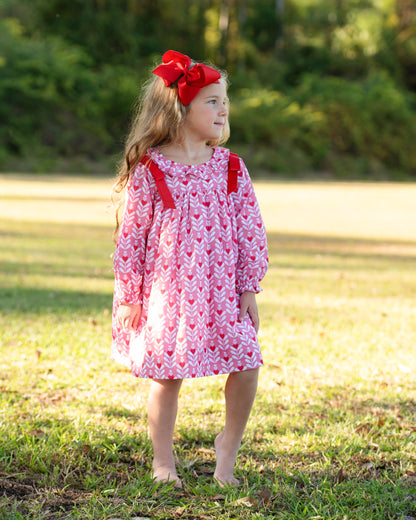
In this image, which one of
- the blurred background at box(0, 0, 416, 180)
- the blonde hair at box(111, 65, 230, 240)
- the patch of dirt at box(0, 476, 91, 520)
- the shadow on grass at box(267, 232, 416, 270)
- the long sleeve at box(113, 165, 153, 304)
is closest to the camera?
the patch of dirt at box(0, 476, 91, 520)

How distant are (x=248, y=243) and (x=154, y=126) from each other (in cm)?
62

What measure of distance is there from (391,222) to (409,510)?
557 inches

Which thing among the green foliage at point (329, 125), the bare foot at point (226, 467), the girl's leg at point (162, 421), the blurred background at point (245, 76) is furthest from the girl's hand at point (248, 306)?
the green foliage at point (329, 125)

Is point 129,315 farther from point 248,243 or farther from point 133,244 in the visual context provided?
point 248,243

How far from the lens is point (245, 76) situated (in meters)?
42.8

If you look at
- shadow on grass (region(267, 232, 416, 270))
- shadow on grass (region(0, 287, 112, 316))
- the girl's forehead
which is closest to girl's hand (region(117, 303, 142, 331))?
the girl's forehead

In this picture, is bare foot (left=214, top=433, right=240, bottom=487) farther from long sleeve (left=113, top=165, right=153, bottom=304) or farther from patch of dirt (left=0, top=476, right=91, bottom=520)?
long sleeve (left=113, top=165, right=153, bottom=304)

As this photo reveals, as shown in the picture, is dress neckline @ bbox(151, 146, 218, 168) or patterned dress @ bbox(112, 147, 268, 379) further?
dress neckline @ bbox(151, 146, 218, 168)

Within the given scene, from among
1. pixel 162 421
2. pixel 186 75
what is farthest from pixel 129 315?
pixel 186 75

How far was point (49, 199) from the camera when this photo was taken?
18.6 m

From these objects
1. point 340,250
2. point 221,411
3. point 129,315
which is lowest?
point 340,250

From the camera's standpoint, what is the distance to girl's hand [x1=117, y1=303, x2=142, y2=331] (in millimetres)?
2998

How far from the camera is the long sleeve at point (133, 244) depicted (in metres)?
2.97

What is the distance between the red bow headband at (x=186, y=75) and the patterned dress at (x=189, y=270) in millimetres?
284
